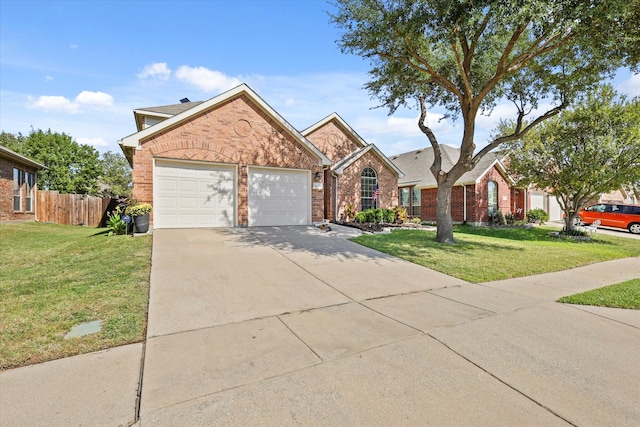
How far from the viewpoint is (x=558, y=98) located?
11391 millimetres

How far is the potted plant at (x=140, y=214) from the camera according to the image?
924 centimetres

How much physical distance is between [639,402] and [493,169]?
2036cm

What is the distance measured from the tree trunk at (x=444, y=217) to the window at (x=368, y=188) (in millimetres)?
6206

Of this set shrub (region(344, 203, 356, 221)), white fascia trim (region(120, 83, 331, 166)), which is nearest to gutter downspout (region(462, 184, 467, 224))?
shrub (region(344, 203, 356, 221))

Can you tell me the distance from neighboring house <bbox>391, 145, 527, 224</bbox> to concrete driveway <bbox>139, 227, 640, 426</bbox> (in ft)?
47.5

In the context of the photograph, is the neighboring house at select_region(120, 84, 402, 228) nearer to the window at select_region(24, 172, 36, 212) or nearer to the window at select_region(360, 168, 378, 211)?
the window at select_region(360, 168, 378, 211)

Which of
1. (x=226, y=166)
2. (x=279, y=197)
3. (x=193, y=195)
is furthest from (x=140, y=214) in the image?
(x=279, y=197)

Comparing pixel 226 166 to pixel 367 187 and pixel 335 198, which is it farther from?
pixel 367 187

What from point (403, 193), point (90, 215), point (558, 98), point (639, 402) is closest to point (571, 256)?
point (558, 98)

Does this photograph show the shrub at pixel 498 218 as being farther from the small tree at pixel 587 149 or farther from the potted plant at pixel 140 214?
the potted plant at pixel 140 214

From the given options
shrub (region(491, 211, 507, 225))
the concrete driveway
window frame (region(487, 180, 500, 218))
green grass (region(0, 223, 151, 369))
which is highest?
window frame (region(487, 180, 500, 218))

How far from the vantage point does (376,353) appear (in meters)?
3.02

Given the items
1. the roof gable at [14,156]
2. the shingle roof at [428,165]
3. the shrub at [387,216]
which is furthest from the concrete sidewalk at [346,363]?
the shingle roof at [428,165]

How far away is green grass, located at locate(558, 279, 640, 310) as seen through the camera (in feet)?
15.6
